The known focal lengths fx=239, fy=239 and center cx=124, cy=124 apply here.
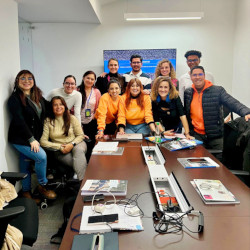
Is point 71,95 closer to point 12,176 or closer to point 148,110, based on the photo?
point 148,110

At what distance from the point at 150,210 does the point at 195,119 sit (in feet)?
6.32

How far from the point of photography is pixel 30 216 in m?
1.63

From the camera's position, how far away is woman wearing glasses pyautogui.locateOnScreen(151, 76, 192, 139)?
3.01 metres

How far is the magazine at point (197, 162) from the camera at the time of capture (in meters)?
1.88

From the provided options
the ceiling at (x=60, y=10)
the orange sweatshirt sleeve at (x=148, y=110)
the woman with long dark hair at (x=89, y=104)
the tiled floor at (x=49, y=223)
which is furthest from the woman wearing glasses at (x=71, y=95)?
the ceiling at (x=60, y=10)

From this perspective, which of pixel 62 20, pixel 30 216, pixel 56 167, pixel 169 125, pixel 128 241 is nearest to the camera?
pixel 128 241

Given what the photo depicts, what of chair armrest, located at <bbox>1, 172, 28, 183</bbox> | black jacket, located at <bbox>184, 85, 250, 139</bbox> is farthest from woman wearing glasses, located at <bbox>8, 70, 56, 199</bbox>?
black jacket, located at <bbox>184, 85, 250, 139</bbox>

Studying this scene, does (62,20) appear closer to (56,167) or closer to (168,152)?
(56,167)

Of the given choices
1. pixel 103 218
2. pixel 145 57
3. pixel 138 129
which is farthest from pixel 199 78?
pixel 145 57

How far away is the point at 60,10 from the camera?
4.23m

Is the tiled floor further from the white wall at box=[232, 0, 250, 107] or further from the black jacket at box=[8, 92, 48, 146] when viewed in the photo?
the white wall at box=[232, 0, 250, 107]

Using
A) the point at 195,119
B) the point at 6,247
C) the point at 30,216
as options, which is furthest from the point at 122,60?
the point at 6,247

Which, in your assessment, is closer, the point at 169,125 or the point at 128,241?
the point at 128,241

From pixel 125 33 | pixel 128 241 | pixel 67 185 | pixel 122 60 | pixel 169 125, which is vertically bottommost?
pixel 67 185
